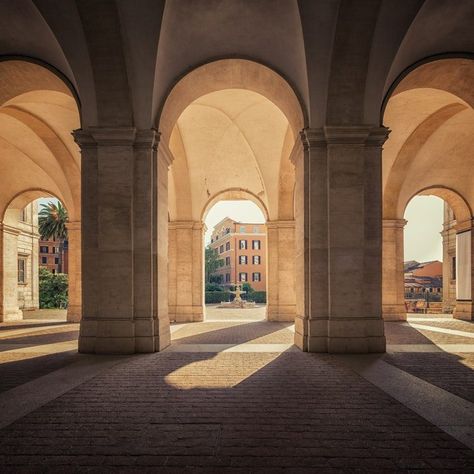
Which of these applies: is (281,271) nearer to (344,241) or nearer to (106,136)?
(344,241)

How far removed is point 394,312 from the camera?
18078mm

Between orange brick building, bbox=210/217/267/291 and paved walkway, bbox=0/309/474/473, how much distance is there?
5805 centimetres

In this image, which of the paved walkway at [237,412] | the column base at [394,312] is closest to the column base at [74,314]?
the paved walkway at [237,412]

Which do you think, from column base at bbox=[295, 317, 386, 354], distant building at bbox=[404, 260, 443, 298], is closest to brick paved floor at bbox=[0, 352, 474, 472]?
column base at bbox=[295, 317, 386, 354]

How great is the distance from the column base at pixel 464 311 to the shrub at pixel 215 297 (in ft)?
89.5

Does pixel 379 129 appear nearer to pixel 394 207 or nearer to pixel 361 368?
pixel 361 368

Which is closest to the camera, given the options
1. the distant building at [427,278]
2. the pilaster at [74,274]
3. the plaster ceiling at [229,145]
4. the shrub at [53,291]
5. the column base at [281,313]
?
the plaster ceiling at [229,145]

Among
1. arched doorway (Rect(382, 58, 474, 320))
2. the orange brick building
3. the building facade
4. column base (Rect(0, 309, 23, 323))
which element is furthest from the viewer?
the orange brick building

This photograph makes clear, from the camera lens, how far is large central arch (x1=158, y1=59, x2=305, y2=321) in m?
16.7

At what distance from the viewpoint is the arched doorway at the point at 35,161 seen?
13.3 m

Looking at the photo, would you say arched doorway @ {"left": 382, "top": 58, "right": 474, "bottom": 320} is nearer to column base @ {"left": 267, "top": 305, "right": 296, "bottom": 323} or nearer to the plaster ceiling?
column base @ {"left": 267, "top": 305, "right": 296, "bottom": 323}

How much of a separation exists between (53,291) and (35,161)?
86.1ft

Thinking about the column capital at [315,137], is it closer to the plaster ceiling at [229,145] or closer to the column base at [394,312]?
the plaster ceiling at [229,145]

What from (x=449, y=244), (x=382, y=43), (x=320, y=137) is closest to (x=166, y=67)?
(x=320, y=137)
